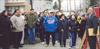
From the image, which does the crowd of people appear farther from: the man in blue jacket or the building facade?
the building facade

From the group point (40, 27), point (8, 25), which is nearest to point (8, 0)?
point (40, 27)

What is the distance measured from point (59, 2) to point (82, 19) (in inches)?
1378

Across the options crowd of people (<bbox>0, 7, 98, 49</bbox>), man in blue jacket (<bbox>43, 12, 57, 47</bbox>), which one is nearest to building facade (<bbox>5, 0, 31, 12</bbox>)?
crowd of people (<bbox>0, 7, 98, 49</bbox>)

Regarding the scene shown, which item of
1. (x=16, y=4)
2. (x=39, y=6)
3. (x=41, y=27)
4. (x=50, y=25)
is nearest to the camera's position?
(x=50, y=25)

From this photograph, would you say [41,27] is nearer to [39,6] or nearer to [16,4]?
[16,4]

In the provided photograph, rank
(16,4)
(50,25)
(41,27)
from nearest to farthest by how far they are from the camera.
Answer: (50,25), (41,27), (16,4)

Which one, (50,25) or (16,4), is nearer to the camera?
(50,25)

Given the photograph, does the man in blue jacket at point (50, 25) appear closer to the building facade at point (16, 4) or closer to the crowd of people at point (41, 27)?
the crowd of people at point (41, 27)

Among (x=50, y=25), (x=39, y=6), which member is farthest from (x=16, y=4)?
(x=50, y=25)

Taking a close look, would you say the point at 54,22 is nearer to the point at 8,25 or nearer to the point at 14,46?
the point at 14,46

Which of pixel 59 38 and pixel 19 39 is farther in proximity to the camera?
pixel 59 38

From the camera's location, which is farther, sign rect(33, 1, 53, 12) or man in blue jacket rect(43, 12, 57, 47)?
sign rect(33, 1, 53, 12)

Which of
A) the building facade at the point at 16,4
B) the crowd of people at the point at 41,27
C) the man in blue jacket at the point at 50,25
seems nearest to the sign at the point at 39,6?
the building facade at the point at 16,4

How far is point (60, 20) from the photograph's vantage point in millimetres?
23094
